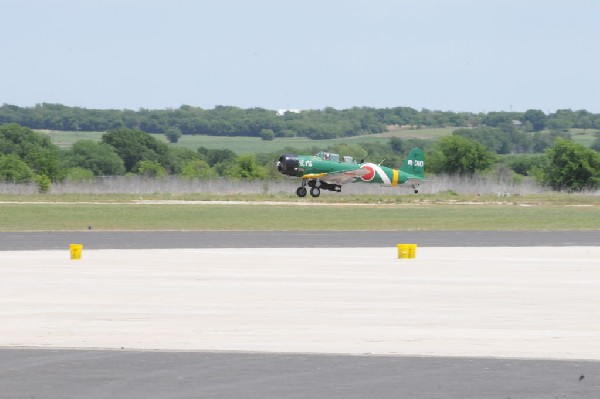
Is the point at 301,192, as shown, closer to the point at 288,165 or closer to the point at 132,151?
the point at 288,165

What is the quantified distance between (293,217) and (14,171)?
39852mm

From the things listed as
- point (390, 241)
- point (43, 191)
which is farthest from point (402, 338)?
point (43, 191)

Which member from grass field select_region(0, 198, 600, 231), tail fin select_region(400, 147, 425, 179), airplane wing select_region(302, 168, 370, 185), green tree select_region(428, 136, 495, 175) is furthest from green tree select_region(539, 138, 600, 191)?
grass field select_region(0, 198, 600, 231)

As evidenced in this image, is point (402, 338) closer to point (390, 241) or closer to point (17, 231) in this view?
point (390, 241)

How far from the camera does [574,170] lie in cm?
8712

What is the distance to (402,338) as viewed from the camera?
18.5 m

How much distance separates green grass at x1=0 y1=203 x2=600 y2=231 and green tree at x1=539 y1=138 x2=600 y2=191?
20.0 meters

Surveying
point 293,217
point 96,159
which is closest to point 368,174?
point 293,217

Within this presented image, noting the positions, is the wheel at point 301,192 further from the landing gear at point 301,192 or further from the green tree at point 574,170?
A: the green tree at point 574,170

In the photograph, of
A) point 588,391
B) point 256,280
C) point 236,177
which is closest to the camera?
point 588,391

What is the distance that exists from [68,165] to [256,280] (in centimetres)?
9008

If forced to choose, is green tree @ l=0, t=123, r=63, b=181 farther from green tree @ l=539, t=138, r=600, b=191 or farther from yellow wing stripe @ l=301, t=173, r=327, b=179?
green tree @ l=539, t=138, r=600, b=191

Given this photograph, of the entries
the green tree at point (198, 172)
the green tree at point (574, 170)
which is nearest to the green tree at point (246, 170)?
the green tree at point (198, 172)

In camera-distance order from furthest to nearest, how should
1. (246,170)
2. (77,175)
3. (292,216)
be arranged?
1. (77,175)
2. (246,170)
3. (292,216)
